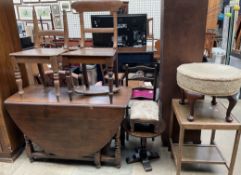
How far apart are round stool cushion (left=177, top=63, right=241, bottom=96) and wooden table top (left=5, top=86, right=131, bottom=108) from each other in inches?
22.3

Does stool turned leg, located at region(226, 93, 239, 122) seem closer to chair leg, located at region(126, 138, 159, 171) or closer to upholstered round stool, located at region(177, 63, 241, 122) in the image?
upholstered round stool, located at region(177, 63, 241, 122)

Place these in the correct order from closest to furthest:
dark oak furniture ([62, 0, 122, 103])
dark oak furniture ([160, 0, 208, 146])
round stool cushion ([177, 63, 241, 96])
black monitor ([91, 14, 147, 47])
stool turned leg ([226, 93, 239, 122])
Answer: round stool cushion ([177, 63, 241, 96]) → stool turned leg ([226, 93, 239, 122]) → dark oak furniture ([62, 0, 122, 103]) → dark oak furniture ([160, 0, 208, 146]) → black monitor ([91, 14, 147, 47])

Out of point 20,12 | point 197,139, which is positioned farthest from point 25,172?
point 20,12

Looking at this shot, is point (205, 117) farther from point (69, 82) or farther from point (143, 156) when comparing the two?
point (69, 82)

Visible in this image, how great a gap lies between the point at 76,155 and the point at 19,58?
1055 mm

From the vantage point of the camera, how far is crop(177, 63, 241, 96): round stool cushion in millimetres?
1499

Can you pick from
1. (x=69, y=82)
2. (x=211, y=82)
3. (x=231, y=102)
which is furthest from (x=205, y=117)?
(x=69, y=82)

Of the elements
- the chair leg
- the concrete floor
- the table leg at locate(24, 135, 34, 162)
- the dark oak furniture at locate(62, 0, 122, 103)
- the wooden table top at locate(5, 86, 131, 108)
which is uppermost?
the dark oak furniture at locate(62, 0, 122, 103)

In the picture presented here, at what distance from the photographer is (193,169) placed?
6.58 ft

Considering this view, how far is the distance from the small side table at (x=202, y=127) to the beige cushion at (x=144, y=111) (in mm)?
195

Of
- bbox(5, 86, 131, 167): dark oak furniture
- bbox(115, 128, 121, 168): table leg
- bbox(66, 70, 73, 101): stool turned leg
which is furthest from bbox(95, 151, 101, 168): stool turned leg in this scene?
bbox(66, 70, 73, 101): stool turned leg

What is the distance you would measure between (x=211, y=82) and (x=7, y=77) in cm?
189

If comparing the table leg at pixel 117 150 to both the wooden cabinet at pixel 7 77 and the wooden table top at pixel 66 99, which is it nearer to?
the wooden table top at pixel 66 99

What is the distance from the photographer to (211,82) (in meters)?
1.50
